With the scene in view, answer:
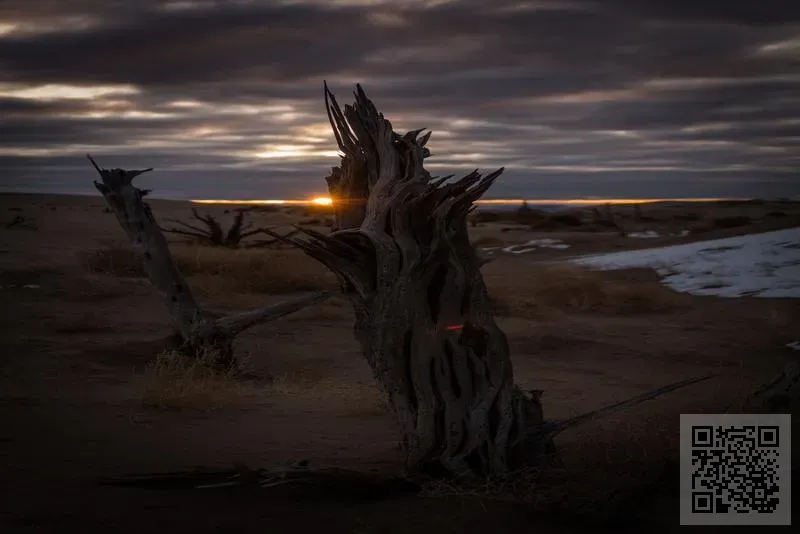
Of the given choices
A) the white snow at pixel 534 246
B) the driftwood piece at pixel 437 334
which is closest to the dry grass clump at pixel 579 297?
the driftwood piece at pixel 437 334

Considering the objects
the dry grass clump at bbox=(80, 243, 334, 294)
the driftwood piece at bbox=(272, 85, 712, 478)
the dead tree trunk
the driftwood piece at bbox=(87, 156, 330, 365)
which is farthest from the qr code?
the dry grass clump at bbox=(80, 243, 334, 294)

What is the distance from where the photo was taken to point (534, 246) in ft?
113

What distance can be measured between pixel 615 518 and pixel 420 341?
63.2 inches

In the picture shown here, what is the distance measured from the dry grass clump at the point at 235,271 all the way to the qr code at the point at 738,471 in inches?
485

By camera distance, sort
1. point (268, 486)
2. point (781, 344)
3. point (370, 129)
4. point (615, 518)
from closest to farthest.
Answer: point (615, 518)
point (268, 486)
point (370, 129)
point (781, 344)

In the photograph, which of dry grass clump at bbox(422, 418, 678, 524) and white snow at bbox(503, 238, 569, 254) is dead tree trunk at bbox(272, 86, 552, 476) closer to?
dry grass clump at bbox(422, 418, 678, 524)

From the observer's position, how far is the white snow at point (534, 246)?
33438 mm

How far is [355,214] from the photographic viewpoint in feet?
22.0

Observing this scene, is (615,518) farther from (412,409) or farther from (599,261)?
(599,261)

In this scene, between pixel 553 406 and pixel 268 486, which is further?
pixel 553 406

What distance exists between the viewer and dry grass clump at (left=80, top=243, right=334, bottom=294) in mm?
18016

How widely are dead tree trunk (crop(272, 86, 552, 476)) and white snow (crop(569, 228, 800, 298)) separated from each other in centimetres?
1224

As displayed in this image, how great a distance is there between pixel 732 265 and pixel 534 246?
14669mm

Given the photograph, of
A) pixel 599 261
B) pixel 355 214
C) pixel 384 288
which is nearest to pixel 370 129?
pixel 355 214
